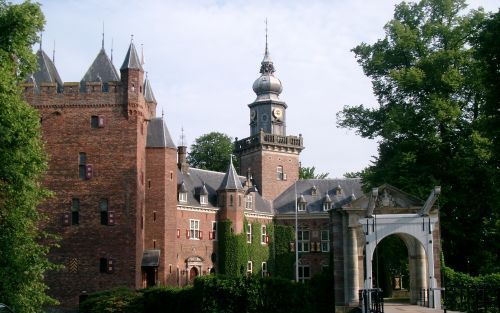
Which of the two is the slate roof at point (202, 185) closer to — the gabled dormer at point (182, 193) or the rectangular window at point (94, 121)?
the gabled dormer at point (182, 193)

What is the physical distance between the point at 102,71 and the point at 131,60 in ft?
8.33

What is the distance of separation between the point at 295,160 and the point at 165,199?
20.1 meters

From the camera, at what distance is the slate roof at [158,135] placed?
4181cm

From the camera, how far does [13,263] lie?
70.7ft

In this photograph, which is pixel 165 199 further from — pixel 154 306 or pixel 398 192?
pixel 398 192

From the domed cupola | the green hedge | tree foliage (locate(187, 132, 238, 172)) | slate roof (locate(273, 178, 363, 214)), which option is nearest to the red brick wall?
the green hedge

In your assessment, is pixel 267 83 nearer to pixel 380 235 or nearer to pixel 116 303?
pixel 116 303

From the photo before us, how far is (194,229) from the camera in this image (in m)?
48.8

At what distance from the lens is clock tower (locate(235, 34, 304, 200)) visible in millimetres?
57562

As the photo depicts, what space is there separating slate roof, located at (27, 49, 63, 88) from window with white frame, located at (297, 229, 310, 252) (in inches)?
898

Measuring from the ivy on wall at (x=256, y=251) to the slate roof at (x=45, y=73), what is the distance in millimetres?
16188

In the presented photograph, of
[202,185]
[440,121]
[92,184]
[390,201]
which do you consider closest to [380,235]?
[390,201]

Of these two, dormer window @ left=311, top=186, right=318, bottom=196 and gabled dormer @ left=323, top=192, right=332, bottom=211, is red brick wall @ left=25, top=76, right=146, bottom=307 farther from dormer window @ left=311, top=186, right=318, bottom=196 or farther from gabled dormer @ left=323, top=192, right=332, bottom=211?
dormer window @ left=311, top=186, right=318, bottom=196

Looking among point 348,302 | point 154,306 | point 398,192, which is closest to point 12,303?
point 154,306
